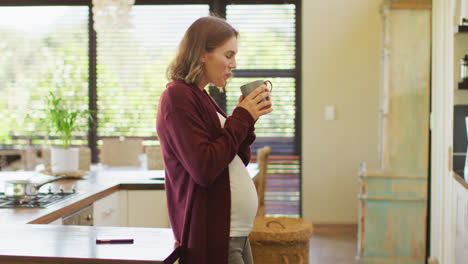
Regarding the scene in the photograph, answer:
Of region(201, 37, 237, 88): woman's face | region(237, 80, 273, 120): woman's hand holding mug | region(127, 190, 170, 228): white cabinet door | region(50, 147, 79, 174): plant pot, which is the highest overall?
region(201, 37, 237, 88): woman's face

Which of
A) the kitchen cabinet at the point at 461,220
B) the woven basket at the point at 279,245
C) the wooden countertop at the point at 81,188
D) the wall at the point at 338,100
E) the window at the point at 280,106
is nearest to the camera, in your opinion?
the wooden countertop at the point at 81,188

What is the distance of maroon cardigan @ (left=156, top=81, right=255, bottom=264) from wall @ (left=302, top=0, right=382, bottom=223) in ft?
12.8

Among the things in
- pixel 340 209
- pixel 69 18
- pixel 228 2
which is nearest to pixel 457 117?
pixel 340 209

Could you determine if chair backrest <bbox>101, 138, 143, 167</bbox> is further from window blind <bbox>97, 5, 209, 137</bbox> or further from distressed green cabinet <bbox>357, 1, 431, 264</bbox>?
distressed green cabinet <bbox>357, 1, 431, 264</bbox>

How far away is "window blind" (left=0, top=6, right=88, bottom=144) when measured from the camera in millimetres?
5480

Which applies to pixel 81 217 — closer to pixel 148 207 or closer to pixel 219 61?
pixel 148 207

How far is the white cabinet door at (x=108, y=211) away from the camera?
96.1 inches

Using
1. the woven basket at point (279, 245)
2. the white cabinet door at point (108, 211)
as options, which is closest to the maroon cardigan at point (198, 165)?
the white cabinet door at point (108, 211)

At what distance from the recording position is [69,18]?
5484mm

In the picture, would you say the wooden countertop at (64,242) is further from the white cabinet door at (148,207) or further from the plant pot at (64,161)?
the plant pot at (64,161)

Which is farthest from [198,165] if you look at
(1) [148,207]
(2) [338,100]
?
(2) [338,100]

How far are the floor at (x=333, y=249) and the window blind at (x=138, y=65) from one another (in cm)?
204

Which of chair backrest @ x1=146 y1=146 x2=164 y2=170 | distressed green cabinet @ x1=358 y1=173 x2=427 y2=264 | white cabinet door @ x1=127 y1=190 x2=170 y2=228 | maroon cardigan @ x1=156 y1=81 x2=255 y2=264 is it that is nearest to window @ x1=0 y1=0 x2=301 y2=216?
chair backrest @ x1=146 y1=146 x2=164 y2=170

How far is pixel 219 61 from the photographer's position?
138cm
